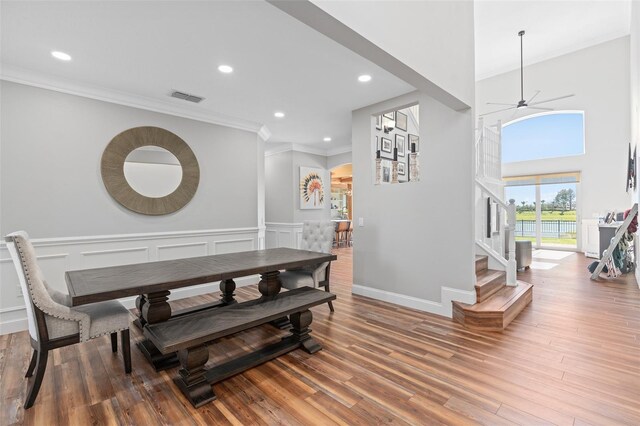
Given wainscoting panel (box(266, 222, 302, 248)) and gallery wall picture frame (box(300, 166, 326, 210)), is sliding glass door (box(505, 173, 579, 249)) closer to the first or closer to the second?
gallery wall picture frame (box(300, 166, 326, 210))

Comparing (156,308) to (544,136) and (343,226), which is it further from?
(544,136)

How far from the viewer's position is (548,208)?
829 centimetres

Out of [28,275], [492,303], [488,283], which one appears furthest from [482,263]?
[28,275]

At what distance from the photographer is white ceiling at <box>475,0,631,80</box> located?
549 cm

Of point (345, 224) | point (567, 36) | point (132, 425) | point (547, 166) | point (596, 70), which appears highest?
point (567, 36)

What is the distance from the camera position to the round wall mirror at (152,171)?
12.3 feet

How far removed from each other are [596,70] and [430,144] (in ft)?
23.7

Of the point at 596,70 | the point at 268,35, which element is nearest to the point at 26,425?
the point at 268,35

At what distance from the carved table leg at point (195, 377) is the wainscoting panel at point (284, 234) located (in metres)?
4.75

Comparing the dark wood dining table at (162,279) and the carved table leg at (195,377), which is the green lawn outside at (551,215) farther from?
the carved table leg at (195,377)

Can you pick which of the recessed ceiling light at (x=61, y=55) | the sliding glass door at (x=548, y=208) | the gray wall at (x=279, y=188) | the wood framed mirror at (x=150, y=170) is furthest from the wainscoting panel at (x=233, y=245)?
the sliding glass door at (x=548, y=208)

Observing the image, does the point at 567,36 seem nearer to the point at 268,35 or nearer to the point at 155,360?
the point at 268,35

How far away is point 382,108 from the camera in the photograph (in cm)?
388

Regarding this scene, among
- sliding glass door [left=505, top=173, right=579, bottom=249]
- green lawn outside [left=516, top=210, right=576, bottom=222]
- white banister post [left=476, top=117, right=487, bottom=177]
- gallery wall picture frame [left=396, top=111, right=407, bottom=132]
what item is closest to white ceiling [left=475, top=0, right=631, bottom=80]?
gallery wall picture frame [left=396, top=111, right=407, bottom=132]
